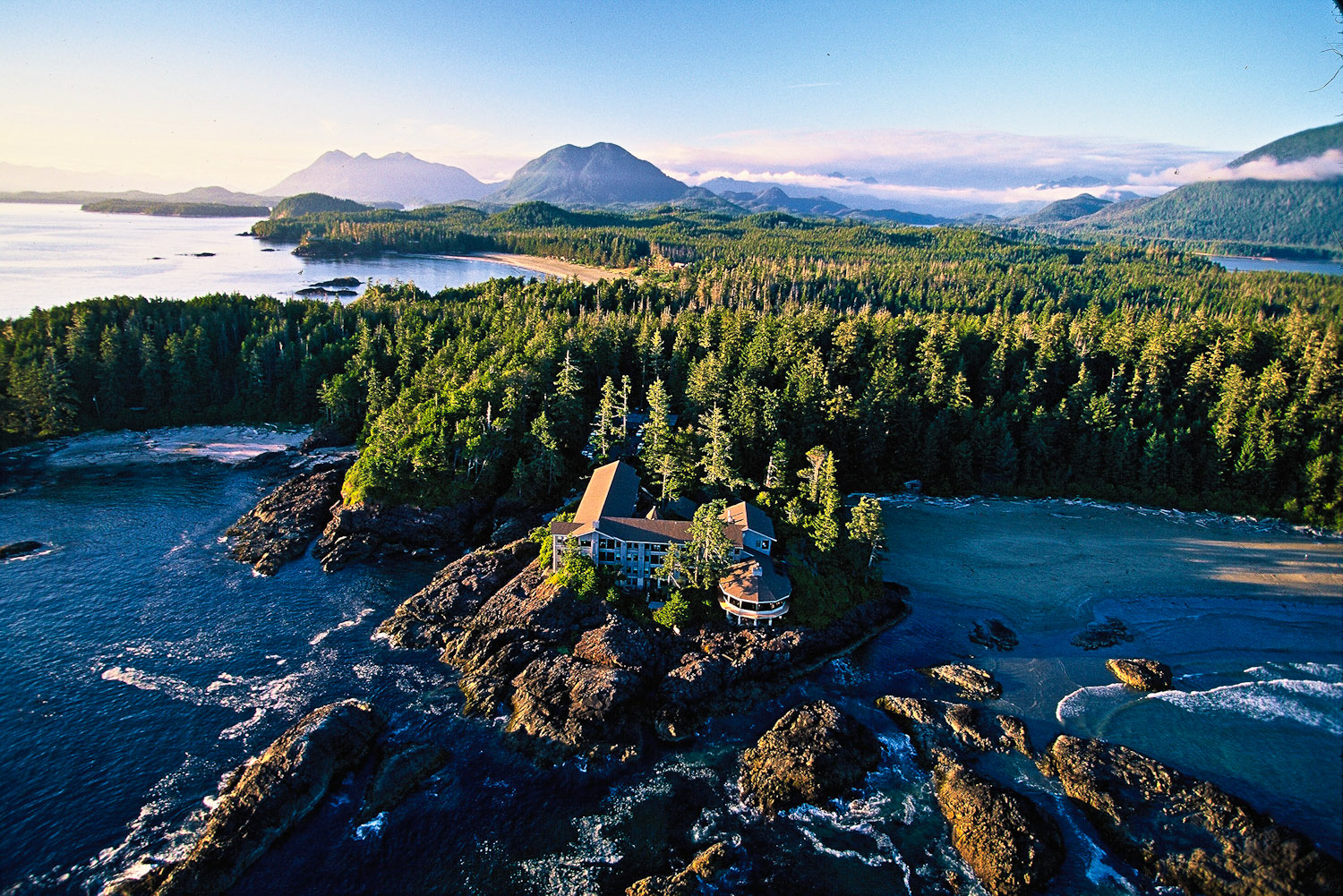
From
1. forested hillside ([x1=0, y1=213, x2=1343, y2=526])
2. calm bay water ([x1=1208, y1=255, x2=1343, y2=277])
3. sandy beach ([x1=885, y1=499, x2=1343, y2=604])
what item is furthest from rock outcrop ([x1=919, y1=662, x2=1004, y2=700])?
calm bay water ([x1=1208, y1=255, x2=1343, y2=277])

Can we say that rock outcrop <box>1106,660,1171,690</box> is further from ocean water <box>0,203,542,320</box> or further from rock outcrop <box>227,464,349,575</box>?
ocean water <box>0,203,542,320</box>

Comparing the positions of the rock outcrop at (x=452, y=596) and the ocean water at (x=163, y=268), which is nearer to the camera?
the rock outcrop at (x=452, y=596)

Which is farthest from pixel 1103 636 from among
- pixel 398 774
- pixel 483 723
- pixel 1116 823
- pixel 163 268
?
pixel 163 268

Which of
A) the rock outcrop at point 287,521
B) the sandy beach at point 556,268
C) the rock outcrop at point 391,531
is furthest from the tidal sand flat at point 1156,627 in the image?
the sandy beach at point 556,268

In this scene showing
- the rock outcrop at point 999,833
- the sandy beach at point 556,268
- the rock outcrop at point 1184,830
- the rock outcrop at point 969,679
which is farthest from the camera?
the sandy beach at point 556,268

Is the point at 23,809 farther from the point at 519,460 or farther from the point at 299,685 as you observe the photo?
the point at 519,460

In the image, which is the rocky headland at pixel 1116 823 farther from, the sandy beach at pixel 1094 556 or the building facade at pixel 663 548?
the sandy beach at pixel 1094 556

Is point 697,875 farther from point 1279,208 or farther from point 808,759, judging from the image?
point 1279,208

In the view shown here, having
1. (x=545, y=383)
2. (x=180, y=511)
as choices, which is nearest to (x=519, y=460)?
(x=545, y=383)
